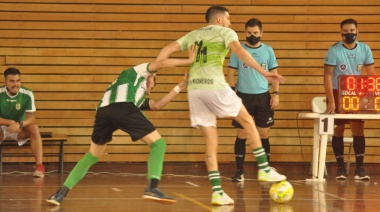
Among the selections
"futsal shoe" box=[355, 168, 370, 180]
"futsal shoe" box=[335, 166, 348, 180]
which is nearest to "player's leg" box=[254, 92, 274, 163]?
"futsal shoe" box=[335, 166, 348, 180]

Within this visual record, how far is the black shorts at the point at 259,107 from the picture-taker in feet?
36.8

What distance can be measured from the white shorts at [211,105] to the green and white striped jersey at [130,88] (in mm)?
487

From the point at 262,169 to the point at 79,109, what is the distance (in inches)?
205

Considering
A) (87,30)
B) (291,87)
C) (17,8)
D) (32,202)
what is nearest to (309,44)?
(291,87)

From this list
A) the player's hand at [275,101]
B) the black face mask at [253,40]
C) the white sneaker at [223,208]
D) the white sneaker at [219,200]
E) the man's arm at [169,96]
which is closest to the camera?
the white sneaker at [223,208]

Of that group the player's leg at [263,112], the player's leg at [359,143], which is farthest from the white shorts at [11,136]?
the player's leg at [359,143]

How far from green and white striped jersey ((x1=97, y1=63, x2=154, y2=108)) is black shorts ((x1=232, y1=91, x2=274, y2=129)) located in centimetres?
319

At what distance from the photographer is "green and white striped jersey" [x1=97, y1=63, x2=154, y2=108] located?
8.12 meters

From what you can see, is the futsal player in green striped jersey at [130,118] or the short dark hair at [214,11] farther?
the short dark hair at [214,11]

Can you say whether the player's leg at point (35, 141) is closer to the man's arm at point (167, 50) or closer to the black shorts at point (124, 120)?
the black shorts at point (124, 120)

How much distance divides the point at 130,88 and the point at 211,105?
2.62ft

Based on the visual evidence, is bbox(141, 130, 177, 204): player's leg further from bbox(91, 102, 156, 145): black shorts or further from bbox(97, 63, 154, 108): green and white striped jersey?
bbox(97, 63, 154, 108): green and white striped jersey

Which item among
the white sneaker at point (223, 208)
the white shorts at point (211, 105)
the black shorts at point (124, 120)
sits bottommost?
the white sneaker at point (223, 208)

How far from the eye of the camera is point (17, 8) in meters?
12.6
